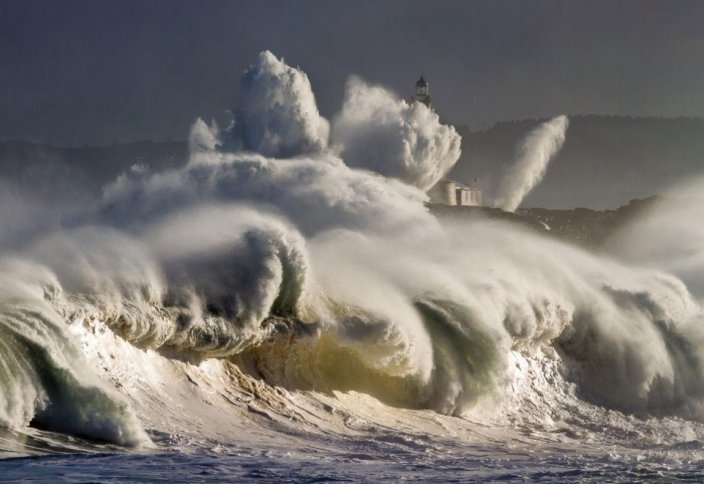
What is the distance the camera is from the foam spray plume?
175 ft

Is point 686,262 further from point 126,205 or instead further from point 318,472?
point 318,472

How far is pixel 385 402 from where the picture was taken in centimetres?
1558

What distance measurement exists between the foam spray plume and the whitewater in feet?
87.6

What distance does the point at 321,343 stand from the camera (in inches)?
603

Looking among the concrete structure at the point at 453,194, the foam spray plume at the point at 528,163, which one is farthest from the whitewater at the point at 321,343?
the foam spray plume at the point at 528,163

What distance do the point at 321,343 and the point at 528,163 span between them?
40.7 metres

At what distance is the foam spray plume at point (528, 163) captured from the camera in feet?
175

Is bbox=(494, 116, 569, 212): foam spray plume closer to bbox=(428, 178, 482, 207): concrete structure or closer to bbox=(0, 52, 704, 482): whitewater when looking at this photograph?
bbox=(428, 178, 482, 207): concrete structure

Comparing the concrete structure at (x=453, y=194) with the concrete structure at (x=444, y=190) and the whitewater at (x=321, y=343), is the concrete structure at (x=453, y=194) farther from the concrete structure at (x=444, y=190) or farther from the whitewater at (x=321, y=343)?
the whitewater at (x=321, y=343)

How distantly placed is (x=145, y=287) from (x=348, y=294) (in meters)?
3.55

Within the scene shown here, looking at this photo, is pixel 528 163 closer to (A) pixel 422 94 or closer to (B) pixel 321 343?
(A) pixel 422 94

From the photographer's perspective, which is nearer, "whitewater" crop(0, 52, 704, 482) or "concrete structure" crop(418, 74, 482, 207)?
"whitewater" crop(0, 52, 704, 482)

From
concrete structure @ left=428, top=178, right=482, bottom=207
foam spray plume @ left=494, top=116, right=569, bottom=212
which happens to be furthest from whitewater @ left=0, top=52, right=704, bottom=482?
foam spray plume @ left=494, top=116, right=569, bottom=212

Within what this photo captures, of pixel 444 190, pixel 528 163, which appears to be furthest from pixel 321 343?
pixel 528 163
